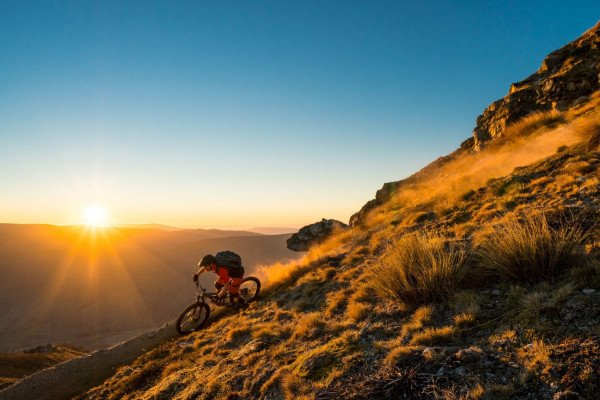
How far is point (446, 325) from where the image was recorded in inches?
156

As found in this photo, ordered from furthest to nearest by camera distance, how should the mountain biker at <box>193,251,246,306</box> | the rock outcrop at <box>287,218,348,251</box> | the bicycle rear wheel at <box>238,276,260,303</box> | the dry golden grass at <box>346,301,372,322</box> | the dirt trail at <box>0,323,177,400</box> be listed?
1. the rock outcrop at <box>287,218,348,251</box>
2. the bicycle rear wheel at <box>238,276,260,303</box>
3. the mountain biker at <box>193,251,246,306</box>
4. the dirt trail at <box>0,323,177,400</box>
5. the dry golden grass at <box>346,301,372,322</box>

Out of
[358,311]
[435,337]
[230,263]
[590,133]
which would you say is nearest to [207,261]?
[230,263]

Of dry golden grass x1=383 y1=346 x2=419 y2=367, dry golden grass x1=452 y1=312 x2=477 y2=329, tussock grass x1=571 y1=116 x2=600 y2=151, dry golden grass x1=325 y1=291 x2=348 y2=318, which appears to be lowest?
dry golden grass x1=325 y1=291 x2=348 y2=318

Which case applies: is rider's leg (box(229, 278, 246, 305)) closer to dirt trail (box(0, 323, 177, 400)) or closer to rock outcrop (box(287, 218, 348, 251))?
dirt trail (box(0, 323, 177, 400))

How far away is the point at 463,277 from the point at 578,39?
91.7 feet

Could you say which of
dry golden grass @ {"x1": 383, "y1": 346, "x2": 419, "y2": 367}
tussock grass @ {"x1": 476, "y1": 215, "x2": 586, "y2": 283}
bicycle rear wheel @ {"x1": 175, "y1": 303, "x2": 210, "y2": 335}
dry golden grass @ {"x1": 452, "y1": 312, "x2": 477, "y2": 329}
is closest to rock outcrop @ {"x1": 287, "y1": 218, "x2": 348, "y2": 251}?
bicycle rear wheel @ {"x1": 175, "y1": 303, "x2": 210, "y2": 335}

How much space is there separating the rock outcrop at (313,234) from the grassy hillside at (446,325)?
44.1 feet

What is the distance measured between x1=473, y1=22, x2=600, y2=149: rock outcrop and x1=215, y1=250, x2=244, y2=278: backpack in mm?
20429

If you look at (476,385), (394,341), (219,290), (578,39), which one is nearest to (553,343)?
(476,385)

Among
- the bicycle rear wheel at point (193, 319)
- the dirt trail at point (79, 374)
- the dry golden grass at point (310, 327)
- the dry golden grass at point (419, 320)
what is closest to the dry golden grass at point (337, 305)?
the dry golden grass at point (310, 327)

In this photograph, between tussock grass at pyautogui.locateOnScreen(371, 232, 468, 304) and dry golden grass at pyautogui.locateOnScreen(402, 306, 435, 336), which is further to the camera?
tussock grass at pyautogui.locateOnScreen(371, 232, 468, 304)

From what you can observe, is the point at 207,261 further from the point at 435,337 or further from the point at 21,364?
the point at 21,364

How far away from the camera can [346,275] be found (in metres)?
8.20

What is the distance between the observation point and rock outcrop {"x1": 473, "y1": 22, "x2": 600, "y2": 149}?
1652 centimetres
